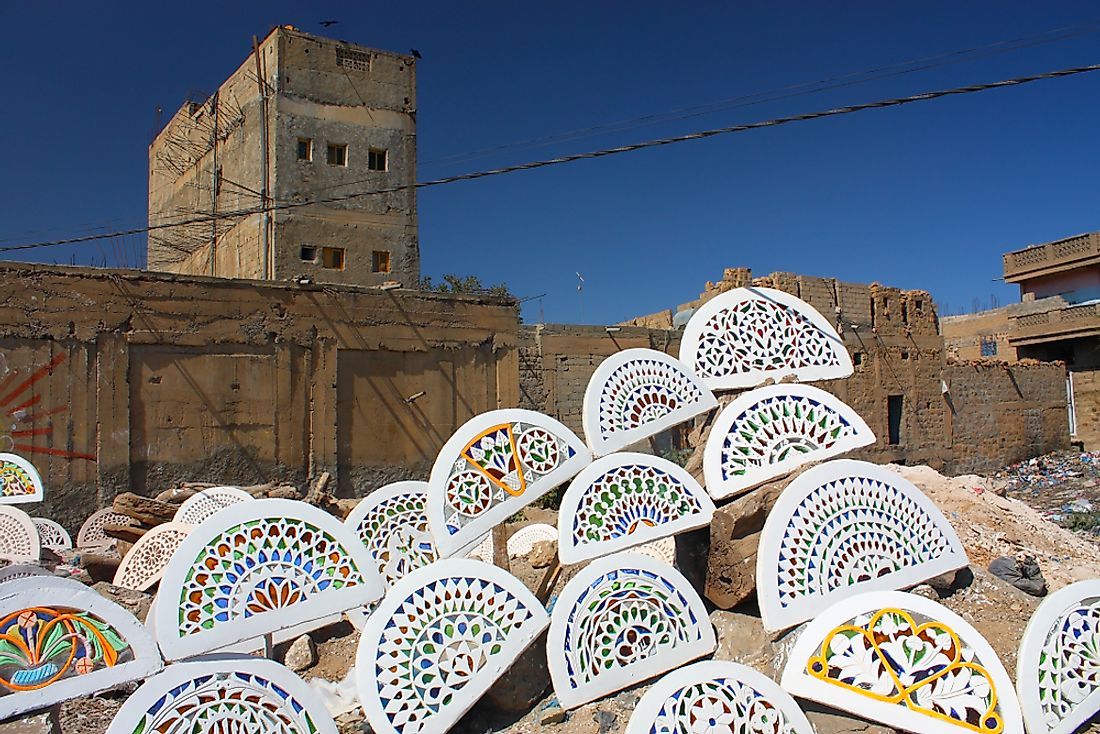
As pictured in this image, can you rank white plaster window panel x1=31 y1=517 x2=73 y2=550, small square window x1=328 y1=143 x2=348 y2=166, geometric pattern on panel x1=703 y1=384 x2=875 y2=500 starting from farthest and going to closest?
small square window x1=328 y1=143 x2=348 y2=166
white plaster window panel x1=31 y1=517 x2=73 y2=550
geometric pattern on panel x1=703 y1=384 x2=875 y2=500

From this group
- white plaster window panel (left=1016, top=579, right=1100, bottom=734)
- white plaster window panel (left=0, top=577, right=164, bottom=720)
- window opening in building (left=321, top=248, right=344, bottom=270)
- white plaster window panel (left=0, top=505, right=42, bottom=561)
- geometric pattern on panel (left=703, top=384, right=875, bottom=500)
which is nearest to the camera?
white plaster window panel (left=0, top=577, right=164, bottom=720)

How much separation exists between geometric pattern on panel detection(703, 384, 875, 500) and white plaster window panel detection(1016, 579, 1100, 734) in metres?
1.32

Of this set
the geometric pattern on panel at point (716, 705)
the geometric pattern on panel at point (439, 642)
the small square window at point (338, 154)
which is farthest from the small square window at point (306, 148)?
the geometric pattern on panel at point (716, 705)

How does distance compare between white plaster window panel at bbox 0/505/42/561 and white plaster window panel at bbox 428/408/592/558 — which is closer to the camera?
white plaster window panel at bbox 428/408/592/558

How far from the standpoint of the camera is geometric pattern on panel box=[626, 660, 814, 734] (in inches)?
118

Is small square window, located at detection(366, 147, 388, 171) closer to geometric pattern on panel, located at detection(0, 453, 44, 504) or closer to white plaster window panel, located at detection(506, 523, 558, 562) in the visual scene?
geometric pattern on panel, located at detection(0, 453, 44, 504)

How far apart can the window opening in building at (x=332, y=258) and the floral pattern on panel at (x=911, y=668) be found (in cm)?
1610

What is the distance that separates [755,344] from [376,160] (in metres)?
15.3

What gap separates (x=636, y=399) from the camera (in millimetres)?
4914

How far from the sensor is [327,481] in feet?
35.8

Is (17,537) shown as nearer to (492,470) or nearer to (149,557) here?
(149,557)

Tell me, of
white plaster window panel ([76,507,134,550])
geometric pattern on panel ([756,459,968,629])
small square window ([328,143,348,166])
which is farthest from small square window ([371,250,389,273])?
geometric pattern on panel ([756,459,968,629])

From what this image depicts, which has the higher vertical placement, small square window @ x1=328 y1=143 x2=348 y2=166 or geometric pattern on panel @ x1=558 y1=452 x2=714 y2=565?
small square window @ x1=328 y1=143 x2=348 y2=166

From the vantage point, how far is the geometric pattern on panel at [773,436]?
4586 mm
